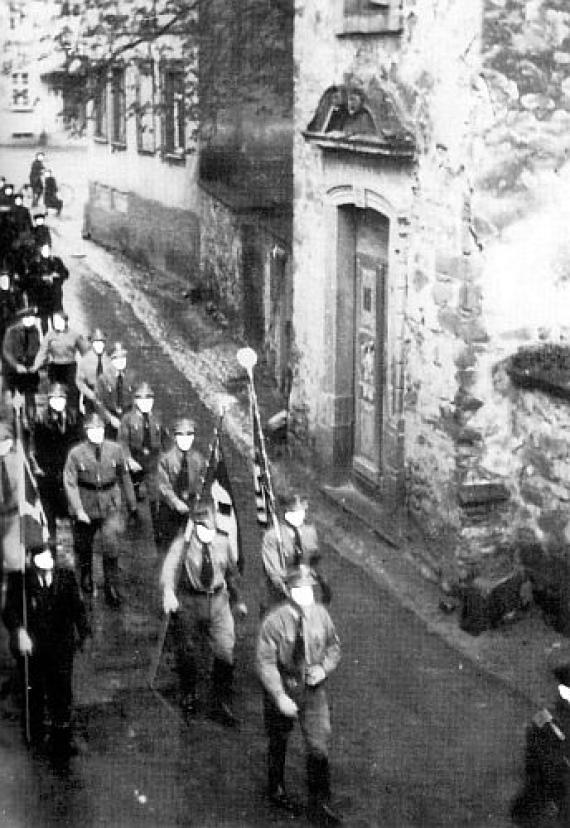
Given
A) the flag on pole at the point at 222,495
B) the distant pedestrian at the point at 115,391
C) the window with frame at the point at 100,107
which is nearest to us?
the window with frame at the point at 100,107

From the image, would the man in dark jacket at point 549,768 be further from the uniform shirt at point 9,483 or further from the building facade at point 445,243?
the building facade at point 445,243

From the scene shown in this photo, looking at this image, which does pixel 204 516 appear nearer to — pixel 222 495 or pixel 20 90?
pixel 222 495

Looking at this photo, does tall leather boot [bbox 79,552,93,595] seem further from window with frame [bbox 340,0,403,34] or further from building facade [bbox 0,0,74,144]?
window with frame [bbox 340,0,403,34]

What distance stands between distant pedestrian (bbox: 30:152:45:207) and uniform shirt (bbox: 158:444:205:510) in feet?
7.93

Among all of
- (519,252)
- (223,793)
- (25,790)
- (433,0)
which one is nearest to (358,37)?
(433,0)

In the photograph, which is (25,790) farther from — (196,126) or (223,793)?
(196,126)

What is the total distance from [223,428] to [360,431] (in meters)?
1.46

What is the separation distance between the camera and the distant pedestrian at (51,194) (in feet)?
21.9

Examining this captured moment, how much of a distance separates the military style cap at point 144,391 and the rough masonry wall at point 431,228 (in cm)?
167

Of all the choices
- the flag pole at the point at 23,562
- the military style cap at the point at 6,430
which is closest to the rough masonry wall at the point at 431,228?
Result: the military style cap at the point at 6,430

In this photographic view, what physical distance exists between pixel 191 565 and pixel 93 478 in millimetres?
1589

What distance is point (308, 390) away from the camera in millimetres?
10812

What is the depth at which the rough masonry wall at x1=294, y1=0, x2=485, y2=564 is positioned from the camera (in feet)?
28.3

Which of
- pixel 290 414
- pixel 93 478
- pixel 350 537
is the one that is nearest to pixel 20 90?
pixel 93 478
